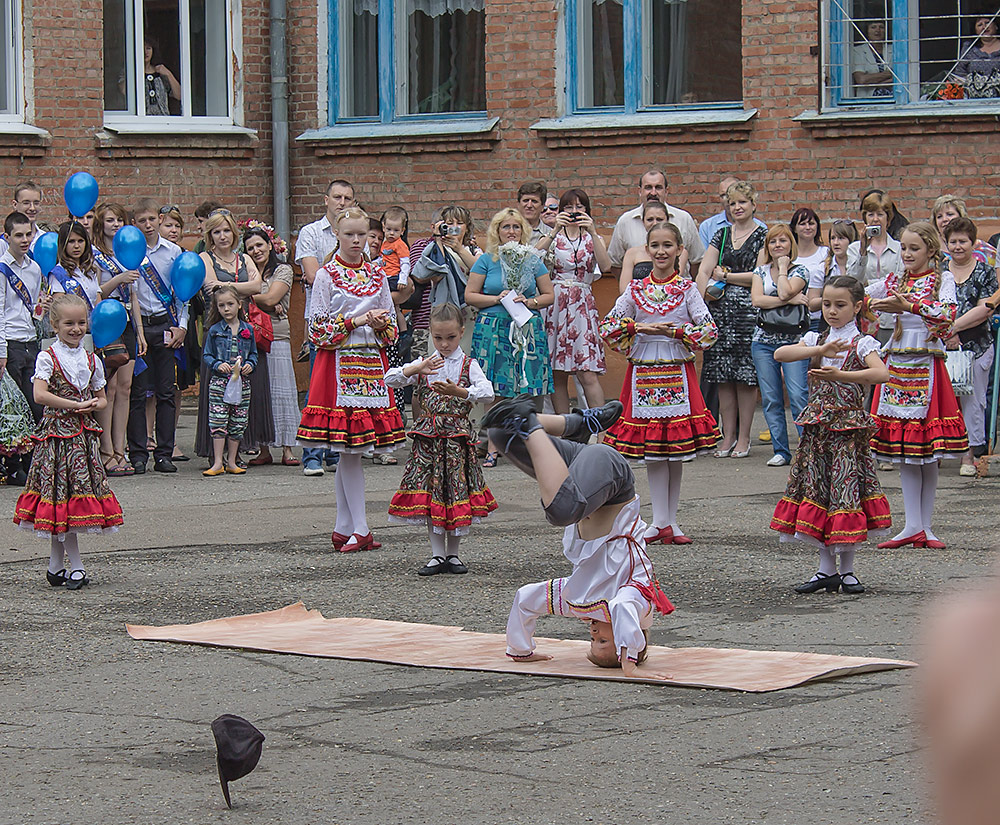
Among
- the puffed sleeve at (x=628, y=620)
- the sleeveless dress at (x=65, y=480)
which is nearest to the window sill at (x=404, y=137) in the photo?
the sleeveless dress at (x=65, y=480)

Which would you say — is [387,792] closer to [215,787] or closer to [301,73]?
[215,787]

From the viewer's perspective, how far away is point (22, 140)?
15422mm

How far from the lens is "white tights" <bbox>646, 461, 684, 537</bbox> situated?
855cm

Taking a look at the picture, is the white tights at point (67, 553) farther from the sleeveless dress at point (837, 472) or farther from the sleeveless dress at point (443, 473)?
the sleeveless dress at point (837, 472)

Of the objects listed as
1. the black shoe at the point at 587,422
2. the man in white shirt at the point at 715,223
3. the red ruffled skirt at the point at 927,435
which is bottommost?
the red ruffled skirt at the point at 927,435

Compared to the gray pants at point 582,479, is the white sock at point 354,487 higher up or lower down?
lower down

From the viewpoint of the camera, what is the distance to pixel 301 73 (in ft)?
54.6

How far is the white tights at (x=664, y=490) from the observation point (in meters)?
8.55

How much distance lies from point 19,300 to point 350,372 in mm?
3823

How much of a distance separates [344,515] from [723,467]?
13.9ft

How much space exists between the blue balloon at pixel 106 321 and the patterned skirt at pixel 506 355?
2773 millimetres

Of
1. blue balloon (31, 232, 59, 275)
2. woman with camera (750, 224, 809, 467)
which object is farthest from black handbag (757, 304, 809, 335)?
blue balloon (31, 232, 59, 275)

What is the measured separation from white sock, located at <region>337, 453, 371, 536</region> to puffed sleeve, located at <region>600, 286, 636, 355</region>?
1640mm

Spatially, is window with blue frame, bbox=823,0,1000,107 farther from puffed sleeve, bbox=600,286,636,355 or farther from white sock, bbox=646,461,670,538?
white sock, bbox=646,461,670,538
